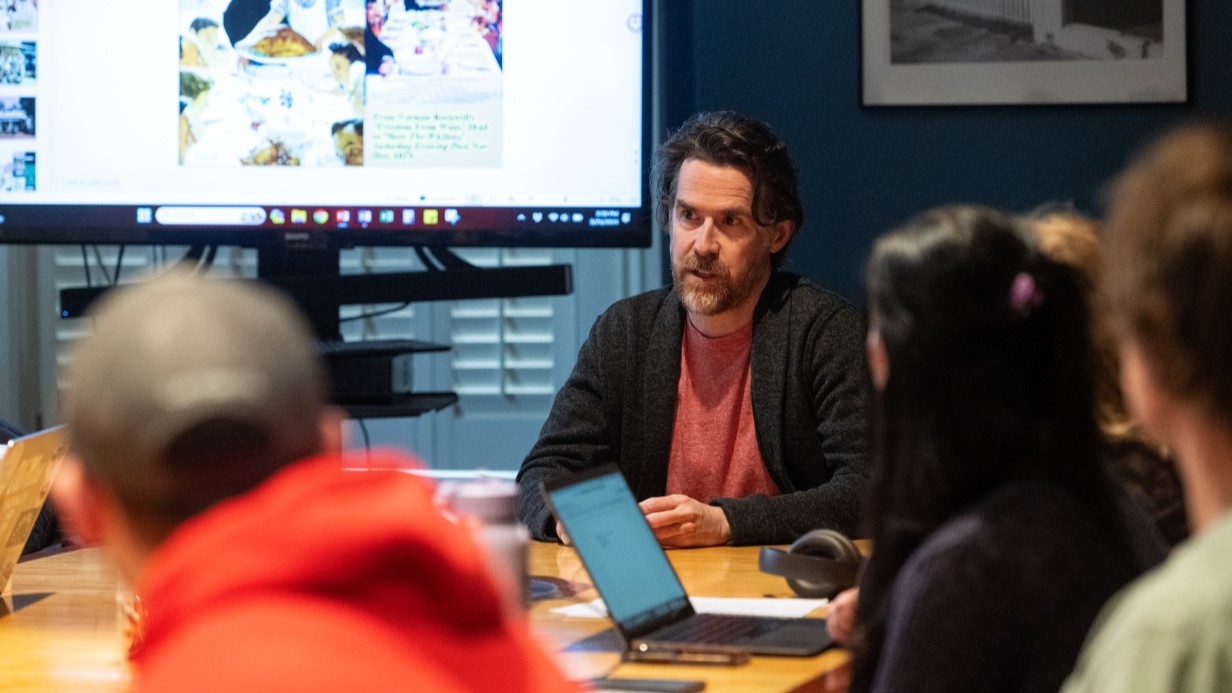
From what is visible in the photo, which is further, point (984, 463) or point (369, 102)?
point (369, 102)

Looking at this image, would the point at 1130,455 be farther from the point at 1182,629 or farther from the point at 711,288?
the point at 711,288

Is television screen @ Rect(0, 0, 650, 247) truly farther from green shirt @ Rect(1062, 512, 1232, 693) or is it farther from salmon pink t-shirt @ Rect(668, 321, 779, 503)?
green shirt @ Rect(1062, 512, 1232, 693)

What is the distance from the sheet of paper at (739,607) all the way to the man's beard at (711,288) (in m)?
0.97

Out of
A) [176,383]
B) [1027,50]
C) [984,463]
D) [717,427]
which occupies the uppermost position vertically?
[1027,50]

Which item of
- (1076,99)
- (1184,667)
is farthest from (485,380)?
(1184,667)

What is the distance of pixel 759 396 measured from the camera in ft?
9.24

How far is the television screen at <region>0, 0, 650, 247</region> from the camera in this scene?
9.74ft

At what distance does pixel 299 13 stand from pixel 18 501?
50.8 inches

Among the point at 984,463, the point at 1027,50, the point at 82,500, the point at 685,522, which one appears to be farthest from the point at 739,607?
the point at 1027,50

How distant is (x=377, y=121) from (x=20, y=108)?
29.1 inches

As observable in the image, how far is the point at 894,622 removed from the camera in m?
1.27

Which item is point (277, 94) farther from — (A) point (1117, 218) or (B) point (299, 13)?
(A) point (1117, 218)

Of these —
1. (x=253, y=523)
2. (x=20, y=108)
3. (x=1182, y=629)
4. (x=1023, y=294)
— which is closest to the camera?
(x=253, y=523)

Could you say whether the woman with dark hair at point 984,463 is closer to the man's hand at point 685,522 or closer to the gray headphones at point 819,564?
the gray headphones at point 819,564
